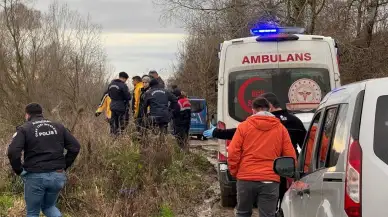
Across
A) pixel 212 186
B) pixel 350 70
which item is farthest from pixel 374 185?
pixel 350 70

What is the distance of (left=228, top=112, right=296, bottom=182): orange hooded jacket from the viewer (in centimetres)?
500

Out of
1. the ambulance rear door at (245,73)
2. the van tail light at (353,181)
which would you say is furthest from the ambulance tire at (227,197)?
the van tail light at (353,181)

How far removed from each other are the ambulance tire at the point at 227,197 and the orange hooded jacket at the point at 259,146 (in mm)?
2520

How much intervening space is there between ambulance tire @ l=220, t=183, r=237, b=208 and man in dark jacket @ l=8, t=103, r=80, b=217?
244 centimetres

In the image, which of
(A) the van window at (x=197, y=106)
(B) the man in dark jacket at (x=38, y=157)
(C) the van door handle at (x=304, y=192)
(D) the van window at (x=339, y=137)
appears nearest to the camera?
(D) the van window at (x=339, y=137)

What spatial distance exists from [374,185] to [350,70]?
644 inches

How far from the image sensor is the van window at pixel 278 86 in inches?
301

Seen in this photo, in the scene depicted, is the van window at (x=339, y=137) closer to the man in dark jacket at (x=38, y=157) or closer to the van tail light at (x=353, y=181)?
the van tail light at (x=353, y=181)

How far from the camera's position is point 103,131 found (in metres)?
9.62

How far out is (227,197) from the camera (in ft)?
25.2

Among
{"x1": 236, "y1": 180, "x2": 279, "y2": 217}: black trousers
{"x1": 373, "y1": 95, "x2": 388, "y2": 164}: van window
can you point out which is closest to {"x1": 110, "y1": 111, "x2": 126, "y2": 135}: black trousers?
{"x1": 236, "y1": 180, "x2": 279, "y2": 217}: black trousers

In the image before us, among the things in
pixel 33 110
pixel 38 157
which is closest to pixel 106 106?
pixel 33 110

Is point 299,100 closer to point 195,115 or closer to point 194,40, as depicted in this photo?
point 195,115

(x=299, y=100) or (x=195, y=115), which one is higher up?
(x=299, y=100)
